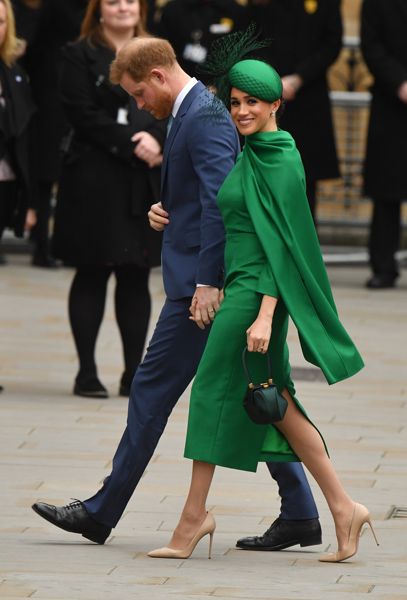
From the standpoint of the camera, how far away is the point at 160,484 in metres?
6.98

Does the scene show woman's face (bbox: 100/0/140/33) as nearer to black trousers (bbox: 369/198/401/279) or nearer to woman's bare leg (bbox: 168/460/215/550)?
woman's bare leg (bbox: 168/460/215/550)

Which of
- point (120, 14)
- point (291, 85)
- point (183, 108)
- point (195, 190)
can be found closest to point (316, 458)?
point (195, 190)

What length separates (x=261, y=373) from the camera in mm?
5691

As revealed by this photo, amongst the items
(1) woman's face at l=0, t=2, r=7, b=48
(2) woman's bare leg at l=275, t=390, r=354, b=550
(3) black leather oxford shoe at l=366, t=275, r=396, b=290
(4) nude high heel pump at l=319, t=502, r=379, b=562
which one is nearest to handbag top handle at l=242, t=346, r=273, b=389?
(2) woman's bare leg at l=275, t=390, r=354, b=550

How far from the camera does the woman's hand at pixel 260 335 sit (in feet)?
18.1

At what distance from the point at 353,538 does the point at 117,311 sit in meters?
3.19

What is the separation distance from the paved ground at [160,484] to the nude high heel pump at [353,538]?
35 mm

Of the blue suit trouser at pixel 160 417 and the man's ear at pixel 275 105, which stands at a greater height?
the man's ear at pixel 275 105

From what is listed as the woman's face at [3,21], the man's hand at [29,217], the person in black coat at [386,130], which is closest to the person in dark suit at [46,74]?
the person in black coat at [386,130]

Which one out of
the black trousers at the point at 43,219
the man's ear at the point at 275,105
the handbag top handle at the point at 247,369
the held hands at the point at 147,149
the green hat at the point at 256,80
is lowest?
the black trousers at the point at 43,219

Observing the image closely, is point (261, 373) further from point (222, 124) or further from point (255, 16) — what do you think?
point (255, 16)

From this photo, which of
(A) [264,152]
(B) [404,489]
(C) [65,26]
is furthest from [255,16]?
(A) [264,152]

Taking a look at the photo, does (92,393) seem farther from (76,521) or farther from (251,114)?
(251,114)

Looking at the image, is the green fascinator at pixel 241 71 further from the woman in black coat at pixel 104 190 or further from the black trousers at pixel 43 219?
the black trousers at pixel 43 219
